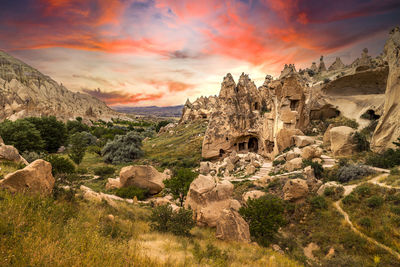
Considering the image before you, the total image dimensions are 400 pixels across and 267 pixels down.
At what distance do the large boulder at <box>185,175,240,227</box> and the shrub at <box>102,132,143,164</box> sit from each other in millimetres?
27139

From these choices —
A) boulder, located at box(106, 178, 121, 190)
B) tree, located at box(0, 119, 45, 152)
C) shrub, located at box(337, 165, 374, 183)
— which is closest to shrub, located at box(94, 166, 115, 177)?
boulder, located at box(106, 178, 121, 190)

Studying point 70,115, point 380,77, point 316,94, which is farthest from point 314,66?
point 70,115

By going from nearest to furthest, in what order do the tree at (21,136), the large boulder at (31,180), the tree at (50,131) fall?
the large boulder at (31,180), the tree at (21,136), the tree at (50,131)

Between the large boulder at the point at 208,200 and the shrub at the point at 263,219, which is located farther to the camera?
the large boulder at the point at 208,200

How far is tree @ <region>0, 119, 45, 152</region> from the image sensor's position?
28.7 metres

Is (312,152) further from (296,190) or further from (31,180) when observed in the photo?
(31,180)

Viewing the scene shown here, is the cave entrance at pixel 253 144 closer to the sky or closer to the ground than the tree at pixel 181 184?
closer to the sky

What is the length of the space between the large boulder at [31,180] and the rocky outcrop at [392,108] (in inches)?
876

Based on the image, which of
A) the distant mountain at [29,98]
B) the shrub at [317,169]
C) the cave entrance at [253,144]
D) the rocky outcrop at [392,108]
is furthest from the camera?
the distant mountain at [29,98]

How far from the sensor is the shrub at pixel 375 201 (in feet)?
31.7

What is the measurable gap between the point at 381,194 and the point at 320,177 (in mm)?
5462

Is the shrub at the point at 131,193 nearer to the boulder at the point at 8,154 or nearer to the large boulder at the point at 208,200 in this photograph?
the large boulder at the point at 208,200

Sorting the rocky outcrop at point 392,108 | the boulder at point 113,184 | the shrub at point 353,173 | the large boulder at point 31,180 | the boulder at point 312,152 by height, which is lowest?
the boulder at point 113,184

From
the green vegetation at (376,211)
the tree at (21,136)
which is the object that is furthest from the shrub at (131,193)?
the tree at (21,136)
